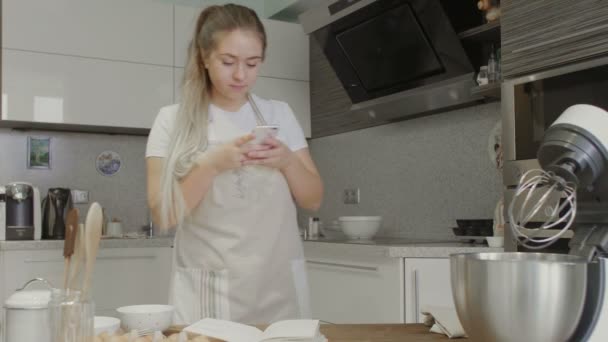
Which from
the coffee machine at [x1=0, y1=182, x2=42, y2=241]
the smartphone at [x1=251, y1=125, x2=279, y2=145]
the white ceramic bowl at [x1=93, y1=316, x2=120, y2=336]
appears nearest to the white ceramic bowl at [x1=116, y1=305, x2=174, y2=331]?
the white ceramic bowl at [x1=93, y1=316, x2=120, y2=336]

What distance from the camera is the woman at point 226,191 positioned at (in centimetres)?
146

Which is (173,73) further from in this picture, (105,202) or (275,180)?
(275,180)

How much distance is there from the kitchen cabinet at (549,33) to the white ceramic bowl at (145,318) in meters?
1.33

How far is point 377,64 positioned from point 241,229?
1488 millimetres

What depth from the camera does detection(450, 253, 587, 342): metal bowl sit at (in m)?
0.67

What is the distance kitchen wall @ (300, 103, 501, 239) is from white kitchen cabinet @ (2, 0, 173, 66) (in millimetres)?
1085

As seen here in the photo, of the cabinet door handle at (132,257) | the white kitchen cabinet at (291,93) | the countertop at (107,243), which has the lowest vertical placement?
the cabinet door handle at (132,257)

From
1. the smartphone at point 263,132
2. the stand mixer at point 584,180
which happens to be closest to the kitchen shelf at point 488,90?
the smartphone at point 263,132

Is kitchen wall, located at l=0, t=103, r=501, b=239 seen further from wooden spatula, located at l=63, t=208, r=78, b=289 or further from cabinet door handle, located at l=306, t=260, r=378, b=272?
wooden spatula, located at l=63, t=208, r=78, b=289

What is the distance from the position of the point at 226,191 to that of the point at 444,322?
0.69m

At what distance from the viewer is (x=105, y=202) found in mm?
3512

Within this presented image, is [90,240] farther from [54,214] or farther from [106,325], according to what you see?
[54,214]

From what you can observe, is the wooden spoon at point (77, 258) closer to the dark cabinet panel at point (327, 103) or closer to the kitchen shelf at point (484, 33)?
the kitchen shelf at point (484, 33)

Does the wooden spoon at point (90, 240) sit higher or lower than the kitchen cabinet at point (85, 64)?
lower
